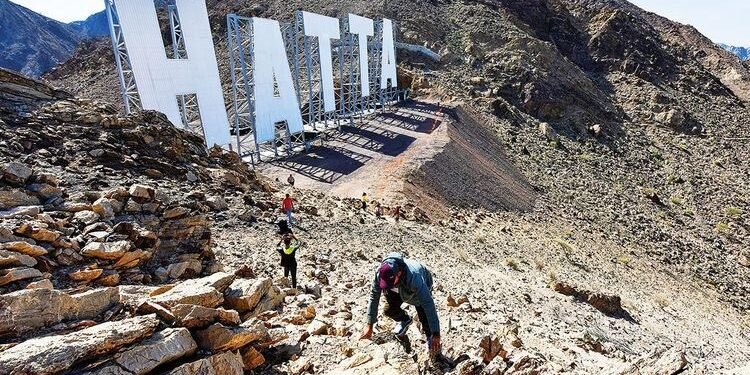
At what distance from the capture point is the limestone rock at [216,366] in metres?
4.09

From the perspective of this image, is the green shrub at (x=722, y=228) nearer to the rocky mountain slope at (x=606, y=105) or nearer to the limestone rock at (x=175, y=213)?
the rocky mountain slope at (x=606, y=105)

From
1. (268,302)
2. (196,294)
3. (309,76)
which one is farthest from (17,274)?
(309,76)

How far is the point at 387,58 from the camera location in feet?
130

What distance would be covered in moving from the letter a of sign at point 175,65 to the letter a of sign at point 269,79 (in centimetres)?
443

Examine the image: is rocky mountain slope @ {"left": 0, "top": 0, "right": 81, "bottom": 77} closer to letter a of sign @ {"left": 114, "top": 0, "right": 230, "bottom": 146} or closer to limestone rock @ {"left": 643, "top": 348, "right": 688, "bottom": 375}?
letter a of sign @ {"left": 114, "top": 0, "right": 230, "bottom": 146}

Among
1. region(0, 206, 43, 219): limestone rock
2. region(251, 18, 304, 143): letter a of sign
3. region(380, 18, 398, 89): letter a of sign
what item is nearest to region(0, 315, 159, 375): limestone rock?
region(0, 206, 43, 219): limestone rock

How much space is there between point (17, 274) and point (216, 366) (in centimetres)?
306

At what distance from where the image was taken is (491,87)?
151ft

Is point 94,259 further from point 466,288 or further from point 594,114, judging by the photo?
point 594,114

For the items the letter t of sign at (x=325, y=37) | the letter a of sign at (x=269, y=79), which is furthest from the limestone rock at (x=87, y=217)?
the letter t of sign at (x=325, y=37)

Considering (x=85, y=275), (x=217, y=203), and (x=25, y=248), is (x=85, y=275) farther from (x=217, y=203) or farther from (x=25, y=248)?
(x=217, y=203)

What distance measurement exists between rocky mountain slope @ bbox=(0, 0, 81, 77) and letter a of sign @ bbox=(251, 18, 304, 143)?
64.2 metres

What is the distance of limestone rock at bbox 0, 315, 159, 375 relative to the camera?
350 cm

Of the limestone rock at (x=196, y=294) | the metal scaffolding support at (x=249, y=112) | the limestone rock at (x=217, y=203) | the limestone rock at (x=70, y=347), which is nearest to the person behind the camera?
the limestone rock at (x=70, y=347)
